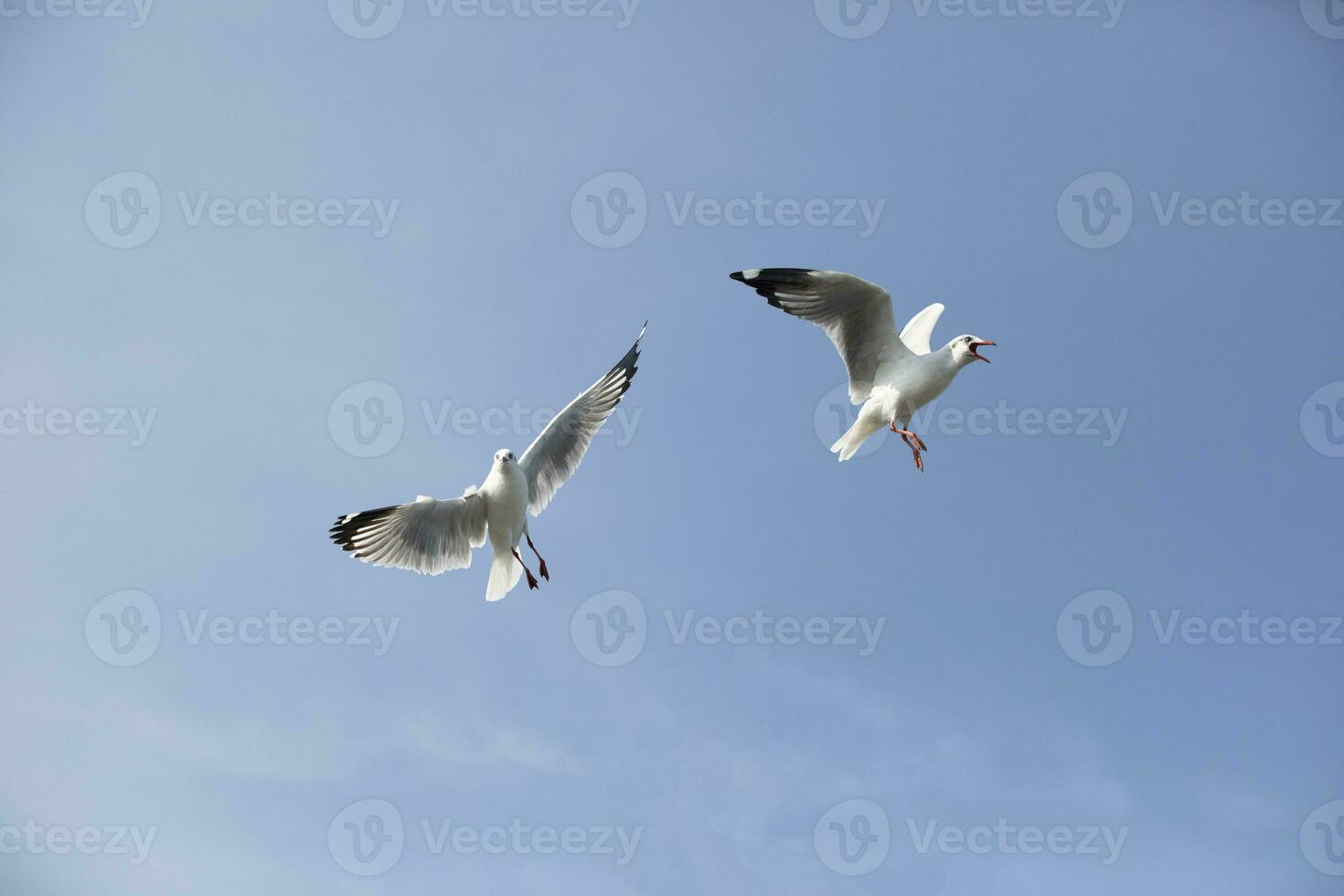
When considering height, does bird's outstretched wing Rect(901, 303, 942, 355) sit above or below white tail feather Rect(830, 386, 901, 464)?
above

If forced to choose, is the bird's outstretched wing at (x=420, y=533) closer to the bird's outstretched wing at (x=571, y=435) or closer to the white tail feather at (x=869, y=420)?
the bird's outstretched wing at (x=571, y=435)

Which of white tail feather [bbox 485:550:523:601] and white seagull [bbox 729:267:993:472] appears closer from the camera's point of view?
white seagull [bbox 729:267:993:472]

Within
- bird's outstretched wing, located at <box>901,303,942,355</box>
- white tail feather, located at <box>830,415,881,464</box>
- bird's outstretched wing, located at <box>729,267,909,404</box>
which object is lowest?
white tail feather, located at <box>830,415,881,464</box>

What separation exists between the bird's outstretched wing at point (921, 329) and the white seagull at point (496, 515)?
253 cm

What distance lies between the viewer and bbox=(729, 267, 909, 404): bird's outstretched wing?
840cm

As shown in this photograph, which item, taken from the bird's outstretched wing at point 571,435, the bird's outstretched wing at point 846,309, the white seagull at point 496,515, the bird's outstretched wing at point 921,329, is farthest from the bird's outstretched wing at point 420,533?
the bird's outstretched wing at point 921,329

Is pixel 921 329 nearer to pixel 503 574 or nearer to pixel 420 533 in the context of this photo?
pixel 503 574

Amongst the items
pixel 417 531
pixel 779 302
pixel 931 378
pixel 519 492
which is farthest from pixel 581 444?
pixel 931 378

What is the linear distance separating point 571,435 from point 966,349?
11.7 ft

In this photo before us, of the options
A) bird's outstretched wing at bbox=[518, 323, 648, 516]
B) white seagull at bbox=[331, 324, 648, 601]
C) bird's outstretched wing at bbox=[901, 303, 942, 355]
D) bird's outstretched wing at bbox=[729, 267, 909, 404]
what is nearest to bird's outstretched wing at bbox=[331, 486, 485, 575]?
white seagull at bbox=[331, 324, 648, 601]

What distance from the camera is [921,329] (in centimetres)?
918

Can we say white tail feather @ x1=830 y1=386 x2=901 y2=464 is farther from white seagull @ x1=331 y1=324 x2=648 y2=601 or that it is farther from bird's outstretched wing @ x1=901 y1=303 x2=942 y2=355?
white seagull @ x1=331 y1=324 x2=648 y2=601

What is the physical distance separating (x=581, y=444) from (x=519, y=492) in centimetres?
97

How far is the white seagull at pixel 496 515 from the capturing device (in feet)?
28.5
